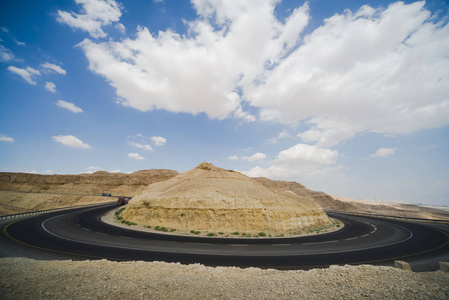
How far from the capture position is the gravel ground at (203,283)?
6.46 metres

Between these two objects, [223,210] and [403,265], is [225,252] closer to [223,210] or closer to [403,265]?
[403,265]

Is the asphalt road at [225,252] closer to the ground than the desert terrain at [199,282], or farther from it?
closer to the ground

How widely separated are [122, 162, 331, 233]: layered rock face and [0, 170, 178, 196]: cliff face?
81030 mm

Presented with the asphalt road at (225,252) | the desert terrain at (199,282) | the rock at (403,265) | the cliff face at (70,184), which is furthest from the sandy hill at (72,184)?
the rock at (403,265)

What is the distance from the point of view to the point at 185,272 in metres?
8.97

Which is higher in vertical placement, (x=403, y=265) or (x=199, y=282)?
(x=403, y=265)

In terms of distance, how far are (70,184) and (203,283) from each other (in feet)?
418

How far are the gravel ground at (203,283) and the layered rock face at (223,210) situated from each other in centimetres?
1950

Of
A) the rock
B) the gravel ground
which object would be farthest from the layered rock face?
the gravel ground

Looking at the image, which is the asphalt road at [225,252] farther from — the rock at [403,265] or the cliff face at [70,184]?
the cliff face at [70,184]

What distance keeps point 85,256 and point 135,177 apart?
10740 cm

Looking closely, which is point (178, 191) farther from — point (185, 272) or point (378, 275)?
point (378, 275)

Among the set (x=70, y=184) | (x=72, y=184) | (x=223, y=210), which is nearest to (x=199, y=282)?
(x=223, y=210)

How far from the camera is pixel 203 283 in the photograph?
7.62 meters
